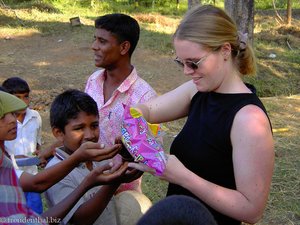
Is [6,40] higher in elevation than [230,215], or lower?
lower

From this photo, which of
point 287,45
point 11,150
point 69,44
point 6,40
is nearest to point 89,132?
point 11,150

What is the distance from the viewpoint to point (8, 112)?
6.63 ft

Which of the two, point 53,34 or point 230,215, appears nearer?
point 230,215

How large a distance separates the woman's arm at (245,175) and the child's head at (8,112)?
28.7 inches

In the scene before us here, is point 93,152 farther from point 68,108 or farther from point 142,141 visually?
point 68,108

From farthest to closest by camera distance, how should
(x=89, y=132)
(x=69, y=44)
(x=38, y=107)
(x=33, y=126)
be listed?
(x=69, y=44)
(x=38, y=107)
(x=33, y=126)
(x=89, y=132)

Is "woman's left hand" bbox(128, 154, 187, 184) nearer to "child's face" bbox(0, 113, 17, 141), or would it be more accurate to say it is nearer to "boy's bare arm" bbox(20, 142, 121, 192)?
"boy's bare arm" bbox(20, 142, 121, 192)

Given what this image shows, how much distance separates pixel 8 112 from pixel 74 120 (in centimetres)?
34

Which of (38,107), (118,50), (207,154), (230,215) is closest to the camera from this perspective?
(230,215)

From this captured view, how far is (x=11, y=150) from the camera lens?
344 centimetres

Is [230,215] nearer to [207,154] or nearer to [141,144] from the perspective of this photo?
[207,154]

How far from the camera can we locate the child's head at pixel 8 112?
6.54 ft

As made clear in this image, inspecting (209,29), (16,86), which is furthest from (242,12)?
(209,29)

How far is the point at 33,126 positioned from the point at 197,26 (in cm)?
221
